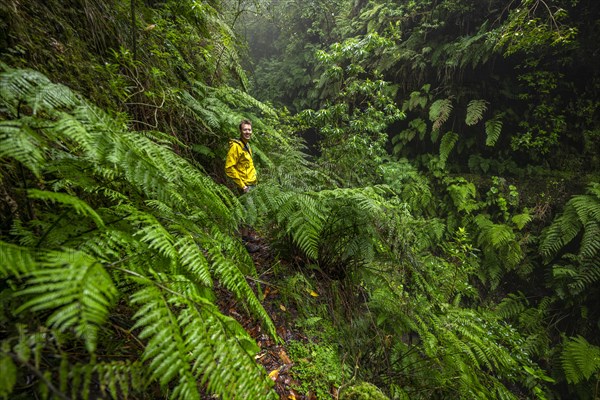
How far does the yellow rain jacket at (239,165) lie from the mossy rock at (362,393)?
2.53 m

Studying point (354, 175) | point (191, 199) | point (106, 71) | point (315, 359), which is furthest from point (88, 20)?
point (354, 175)

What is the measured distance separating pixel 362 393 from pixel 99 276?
145cm

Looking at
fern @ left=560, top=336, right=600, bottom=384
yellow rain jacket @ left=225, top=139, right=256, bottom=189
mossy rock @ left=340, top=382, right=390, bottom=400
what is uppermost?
yellow rain jacket @ left=225, top=139, right=256, bottom=189

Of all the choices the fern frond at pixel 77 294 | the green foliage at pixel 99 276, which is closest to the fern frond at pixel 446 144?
the green foliage at pixel 99 276

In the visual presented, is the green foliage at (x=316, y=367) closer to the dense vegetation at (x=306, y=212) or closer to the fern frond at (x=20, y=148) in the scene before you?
the dense vegetation at (x=306, y=212)

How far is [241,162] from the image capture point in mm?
3635

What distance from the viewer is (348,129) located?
5.64m

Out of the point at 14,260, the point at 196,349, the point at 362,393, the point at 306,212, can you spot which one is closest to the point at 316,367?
the point at 362,393

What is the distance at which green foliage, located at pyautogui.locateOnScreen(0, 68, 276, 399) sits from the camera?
737 millimetres

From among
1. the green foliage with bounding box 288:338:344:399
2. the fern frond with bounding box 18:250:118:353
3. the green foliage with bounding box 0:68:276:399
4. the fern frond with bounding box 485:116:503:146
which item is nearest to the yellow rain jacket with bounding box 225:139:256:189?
the green foliage with bounding box 0:68:276:399

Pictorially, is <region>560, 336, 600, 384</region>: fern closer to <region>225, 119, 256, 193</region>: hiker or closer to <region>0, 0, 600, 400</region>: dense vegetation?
<region>0, 0, 600, 400</region>: dense vegetation

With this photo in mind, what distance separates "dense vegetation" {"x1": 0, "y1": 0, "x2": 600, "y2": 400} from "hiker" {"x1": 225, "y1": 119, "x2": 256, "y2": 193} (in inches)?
12.3

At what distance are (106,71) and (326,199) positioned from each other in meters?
2.19

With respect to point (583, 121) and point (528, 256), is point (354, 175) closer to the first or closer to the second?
point (528, 256)
